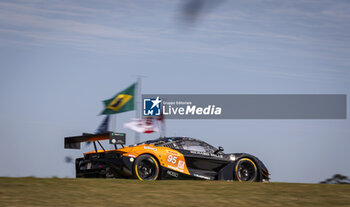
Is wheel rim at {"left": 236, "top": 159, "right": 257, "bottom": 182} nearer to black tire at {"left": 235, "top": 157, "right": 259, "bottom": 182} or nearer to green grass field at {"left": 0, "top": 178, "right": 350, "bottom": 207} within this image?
black tire at {"left": 235, "top": 157, "right": 259, "bottom": 182}

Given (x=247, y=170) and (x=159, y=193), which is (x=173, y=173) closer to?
(x=247, y=170)

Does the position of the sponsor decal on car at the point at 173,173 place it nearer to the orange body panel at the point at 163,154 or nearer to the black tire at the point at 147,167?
the orange body panel at the point at 163,154

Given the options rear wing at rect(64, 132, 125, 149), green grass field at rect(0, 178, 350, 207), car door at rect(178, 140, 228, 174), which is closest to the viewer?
green grass field at rect(0, 178, 350, 207)

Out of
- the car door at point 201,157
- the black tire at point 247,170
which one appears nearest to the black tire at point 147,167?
the car door at point 201,157

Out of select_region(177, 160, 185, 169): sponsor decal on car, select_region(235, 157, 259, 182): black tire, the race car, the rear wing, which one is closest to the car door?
the race car

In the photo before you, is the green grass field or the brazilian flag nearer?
the green grass field

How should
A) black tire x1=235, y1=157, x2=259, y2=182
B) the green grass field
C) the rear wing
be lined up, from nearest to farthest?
the green grass field → the rear wing → black tire x1=235, y1=157, x2=259, y2=182

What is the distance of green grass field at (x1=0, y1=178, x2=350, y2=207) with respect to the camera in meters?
9.20

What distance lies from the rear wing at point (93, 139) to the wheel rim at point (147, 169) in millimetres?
766

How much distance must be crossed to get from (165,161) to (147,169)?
0.50m

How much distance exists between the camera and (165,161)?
13.6 metres

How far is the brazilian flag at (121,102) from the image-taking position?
2742 cm

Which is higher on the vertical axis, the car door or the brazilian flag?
the brazilian flag

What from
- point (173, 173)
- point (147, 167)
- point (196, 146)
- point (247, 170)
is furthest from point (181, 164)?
point (247, 170)
